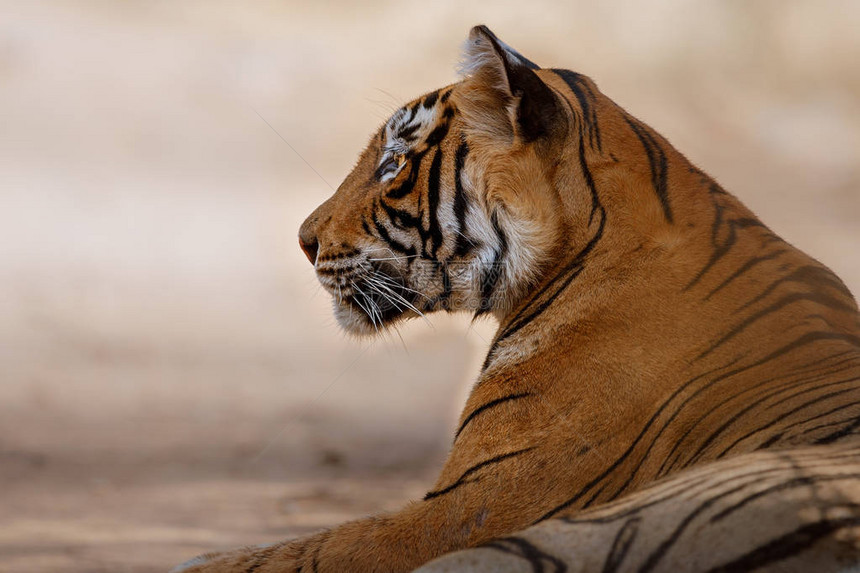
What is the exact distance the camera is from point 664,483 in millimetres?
1135

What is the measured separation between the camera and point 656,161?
202cm

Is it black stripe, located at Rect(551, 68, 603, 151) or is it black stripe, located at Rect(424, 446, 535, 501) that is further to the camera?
black stripe, located at Rect(551, 68, 603, 151)

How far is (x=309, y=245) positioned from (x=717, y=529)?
169cm

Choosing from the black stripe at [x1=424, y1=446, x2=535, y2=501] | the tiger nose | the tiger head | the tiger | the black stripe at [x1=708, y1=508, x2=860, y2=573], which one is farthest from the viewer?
the tiger nose

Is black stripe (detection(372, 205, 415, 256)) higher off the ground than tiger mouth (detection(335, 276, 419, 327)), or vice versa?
black stripe (detection(372, 205, 415, 256))

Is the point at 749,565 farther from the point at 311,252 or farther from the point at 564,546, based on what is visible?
the point at 311,252

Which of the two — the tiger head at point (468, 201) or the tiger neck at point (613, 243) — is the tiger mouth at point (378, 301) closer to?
the tiger head at point (468, 201)

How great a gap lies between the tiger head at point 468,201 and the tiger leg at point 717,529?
0.91 m

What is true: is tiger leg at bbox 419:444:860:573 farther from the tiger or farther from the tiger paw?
the tiger paw

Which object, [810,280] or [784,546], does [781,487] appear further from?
[810,280]

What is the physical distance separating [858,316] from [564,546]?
1141 millimetres

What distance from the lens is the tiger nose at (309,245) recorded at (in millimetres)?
2434

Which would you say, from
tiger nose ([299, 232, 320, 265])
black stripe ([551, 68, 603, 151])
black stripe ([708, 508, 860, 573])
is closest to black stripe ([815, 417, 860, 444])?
black stripe ([708, 508, 860, 573])

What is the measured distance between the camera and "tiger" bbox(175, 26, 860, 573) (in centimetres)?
159
